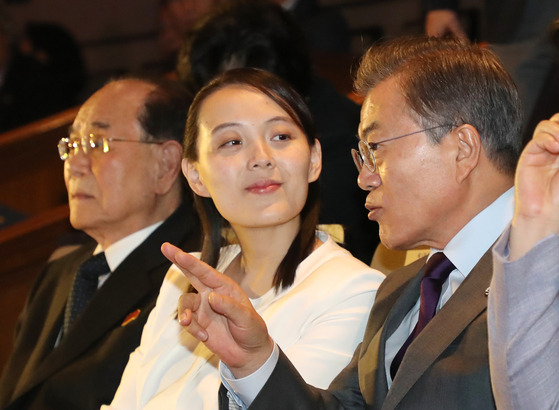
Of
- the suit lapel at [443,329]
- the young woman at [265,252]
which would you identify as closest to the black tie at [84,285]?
the young woman at [265,252]

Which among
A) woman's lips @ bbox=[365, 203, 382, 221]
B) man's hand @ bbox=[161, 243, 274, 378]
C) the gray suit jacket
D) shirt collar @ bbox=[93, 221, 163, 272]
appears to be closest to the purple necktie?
woman's lips @ bbox=[365, 203, 382, 221]

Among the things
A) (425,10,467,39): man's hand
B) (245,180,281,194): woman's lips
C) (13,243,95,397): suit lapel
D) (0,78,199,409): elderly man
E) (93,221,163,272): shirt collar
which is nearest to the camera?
(245,180,281,194): woman's lips

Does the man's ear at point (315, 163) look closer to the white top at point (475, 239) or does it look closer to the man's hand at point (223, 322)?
the white top at point (475, 239)

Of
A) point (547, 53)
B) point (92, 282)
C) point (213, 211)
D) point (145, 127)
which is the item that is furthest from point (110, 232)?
point (547, 53)

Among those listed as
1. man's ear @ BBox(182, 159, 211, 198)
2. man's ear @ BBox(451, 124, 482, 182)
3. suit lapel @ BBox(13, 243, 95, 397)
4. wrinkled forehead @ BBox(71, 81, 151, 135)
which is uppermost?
wrinkled forehead @ BBox(71, 81, 151, 135)

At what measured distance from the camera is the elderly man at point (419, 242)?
180cm

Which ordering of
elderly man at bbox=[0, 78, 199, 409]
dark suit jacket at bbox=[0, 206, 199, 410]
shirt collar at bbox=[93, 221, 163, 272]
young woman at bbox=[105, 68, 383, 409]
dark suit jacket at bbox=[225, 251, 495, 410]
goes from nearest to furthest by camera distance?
dark suit jacket at bbox=[225, 251, 495, 410]
young woman at bbox=[105, 68, 383, 409]
dark suit jacket at bbox=[0, 206, 199, 410]
elderly man at bbox=[0, 78, 199, 409]
shirt collar at bbox=[93, 221, 163, 272]

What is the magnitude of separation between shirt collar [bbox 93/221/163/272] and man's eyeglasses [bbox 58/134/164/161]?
0.30 meters

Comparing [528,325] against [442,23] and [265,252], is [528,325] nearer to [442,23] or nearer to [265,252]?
[265,252]

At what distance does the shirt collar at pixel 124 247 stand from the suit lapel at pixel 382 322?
1.18m

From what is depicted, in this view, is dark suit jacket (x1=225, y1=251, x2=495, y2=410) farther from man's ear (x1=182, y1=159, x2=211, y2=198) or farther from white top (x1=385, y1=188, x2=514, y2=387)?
man's ear (x1=182, y1=159, x2=211, y2=198)

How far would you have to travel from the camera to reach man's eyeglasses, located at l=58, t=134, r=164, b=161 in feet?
10.4

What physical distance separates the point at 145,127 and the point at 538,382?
1971mm

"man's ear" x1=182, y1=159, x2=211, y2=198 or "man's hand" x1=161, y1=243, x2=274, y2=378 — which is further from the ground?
"man's ear" x1=182, y1=159, x2=211, y2=198
